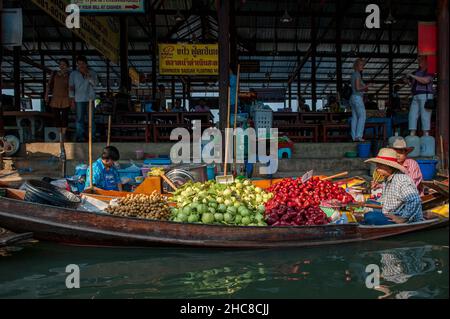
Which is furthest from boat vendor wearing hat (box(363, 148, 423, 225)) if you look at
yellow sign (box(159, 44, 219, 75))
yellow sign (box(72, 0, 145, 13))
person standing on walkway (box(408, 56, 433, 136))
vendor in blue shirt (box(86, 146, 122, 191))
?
yellow sign (box(159, 44, 219, 75))

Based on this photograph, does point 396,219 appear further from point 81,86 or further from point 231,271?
point 81,86

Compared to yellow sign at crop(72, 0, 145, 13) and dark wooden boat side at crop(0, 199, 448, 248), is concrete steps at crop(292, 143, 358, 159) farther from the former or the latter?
dark wooden boat side at crop(0, 199, 448, 248)

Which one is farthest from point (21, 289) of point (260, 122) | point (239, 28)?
point (239, 28)

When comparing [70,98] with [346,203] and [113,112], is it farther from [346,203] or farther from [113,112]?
[346,203]

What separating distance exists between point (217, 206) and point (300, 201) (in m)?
1.14

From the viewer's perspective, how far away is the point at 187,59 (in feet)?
42.6

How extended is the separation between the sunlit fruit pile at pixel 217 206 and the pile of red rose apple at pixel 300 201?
161 mm

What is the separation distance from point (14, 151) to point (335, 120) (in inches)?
303

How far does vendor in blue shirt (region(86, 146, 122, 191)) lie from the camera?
5645 mm

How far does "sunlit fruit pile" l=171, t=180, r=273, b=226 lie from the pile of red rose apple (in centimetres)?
16

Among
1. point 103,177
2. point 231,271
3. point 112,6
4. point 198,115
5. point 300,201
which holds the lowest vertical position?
point 231,271

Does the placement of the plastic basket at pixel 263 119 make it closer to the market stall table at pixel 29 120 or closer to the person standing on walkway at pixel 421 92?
the person standing on walkway at pixel 421 92

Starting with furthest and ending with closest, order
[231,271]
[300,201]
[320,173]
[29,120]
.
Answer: [29,120] → [320,173] → [300,201] → [231,271]

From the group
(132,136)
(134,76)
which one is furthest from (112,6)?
(134,76)
